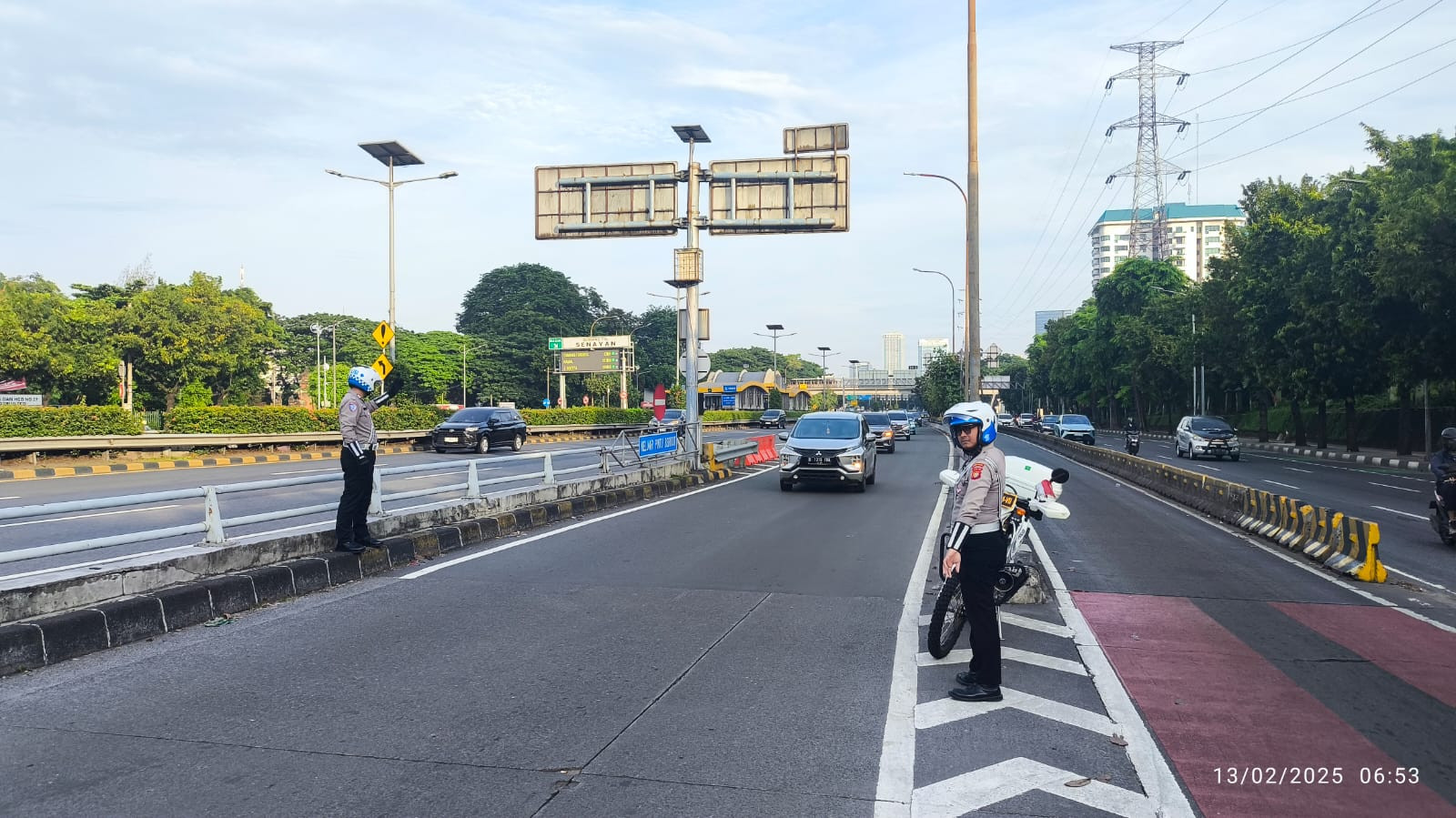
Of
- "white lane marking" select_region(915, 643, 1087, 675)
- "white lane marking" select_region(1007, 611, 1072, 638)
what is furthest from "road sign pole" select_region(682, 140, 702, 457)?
"white lane marking" select_region(915, 643, 1087, 675)

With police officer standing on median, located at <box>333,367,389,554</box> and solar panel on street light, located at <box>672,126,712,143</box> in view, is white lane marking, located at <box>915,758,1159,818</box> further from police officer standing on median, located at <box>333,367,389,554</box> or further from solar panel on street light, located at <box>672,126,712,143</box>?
solar panel on street light, located at <box>672,126,712,143</box>

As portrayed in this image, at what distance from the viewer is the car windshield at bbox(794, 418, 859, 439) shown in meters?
19.2

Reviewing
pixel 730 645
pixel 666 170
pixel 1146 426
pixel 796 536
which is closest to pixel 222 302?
pixel 666 170

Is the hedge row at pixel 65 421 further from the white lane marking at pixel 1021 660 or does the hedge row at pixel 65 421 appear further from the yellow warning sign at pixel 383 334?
the white lane marking at pixel 1021 660

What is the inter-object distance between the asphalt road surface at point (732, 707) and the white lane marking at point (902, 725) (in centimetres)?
3

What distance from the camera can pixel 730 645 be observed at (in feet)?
21.1

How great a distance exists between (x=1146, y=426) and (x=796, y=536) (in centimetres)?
7641

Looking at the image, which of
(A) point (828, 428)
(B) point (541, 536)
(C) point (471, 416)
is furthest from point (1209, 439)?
(B) point (541, 536)

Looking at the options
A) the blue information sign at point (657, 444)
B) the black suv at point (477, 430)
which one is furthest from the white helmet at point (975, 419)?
the black suv at point (477, 430)

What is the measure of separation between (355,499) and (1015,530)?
5823 mm

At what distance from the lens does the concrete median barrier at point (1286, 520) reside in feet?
32.1

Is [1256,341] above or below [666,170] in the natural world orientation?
below

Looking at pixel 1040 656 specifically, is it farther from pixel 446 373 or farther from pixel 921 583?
pixel 446 373

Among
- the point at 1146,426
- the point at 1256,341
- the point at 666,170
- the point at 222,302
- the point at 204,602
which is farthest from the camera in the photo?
the point at 1146,426
